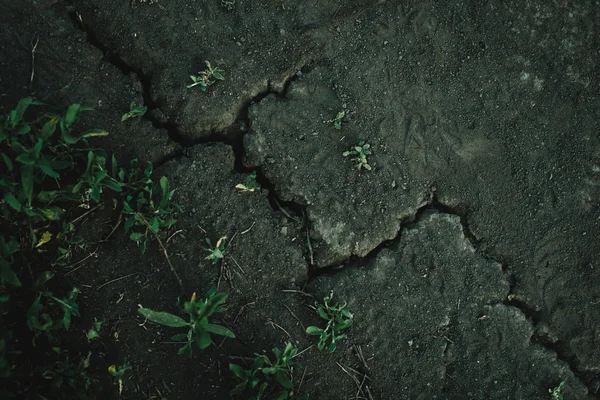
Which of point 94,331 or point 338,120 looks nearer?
point 94,331

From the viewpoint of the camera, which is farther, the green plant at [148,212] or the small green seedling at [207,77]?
the small green seedling at [207,77]

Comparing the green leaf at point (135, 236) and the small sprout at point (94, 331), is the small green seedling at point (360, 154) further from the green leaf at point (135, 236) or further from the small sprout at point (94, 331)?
the small sprout at point (94, 331)

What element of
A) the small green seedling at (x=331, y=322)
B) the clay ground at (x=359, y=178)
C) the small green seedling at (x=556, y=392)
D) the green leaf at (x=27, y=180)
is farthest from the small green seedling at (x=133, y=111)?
the small green seedling at (x=556, y=392)

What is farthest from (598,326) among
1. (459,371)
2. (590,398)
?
(459,371)

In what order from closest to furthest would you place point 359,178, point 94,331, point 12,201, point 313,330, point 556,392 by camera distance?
point 12,201
point 94,331
point 313,330
point 556,392
point 359,178

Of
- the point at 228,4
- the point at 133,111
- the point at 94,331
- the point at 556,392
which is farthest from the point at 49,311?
the point at 556,392

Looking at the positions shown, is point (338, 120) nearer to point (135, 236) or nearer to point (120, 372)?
point (135, 236)
